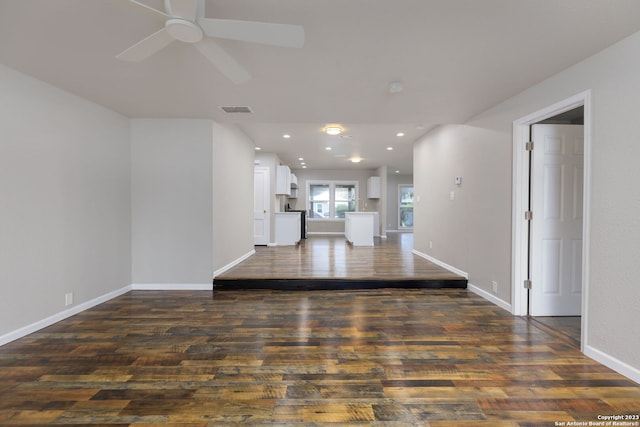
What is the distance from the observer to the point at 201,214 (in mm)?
4004

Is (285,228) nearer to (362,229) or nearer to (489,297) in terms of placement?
(362,229)

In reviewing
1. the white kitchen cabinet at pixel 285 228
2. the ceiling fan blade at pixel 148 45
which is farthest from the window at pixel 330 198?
the ceiling fan blade at pixel 148 45

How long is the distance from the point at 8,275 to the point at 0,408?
1.34 metres

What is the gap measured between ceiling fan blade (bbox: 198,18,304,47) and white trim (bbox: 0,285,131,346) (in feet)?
10.2

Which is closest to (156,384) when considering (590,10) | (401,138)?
(590,10)

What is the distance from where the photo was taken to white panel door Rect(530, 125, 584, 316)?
9.96 feet

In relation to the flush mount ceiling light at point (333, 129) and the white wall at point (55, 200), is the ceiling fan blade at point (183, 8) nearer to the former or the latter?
the white wall at point (55, 200)

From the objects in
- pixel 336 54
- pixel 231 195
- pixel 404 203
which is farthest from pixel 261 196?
pixel 404 203

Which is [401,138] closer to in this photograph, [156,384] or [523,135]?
[523,135]

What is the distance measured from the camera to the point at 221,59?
188 centimetres

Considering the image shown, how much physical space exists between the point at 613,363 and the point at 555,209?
5.11 feet

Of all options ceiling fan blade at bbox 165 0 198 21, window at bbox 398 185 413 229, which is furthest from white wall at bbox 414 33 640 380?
window at bbox 398 185 413 229

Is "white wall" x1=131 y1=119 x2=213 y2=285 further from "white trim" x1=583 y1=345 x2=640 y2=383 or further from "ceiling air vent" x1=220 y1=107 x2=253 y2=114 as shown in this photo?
"white trim" x1=583 y1=345 x2=640 y2=383

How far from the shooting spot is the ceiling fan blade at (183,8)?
1465mm
